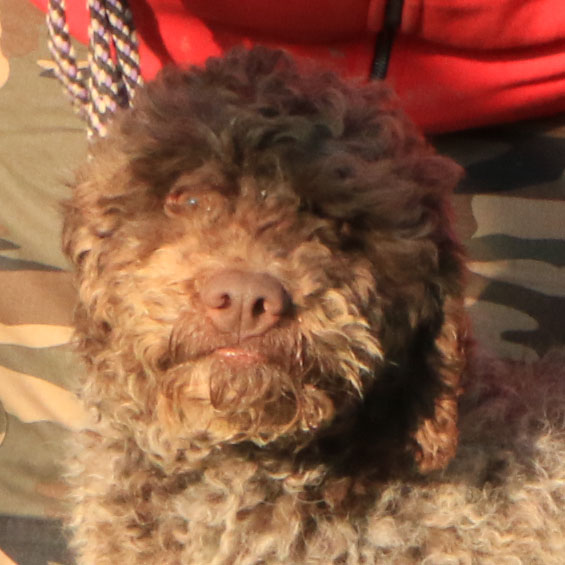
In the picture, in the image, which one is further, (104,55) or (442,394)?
(104,55)

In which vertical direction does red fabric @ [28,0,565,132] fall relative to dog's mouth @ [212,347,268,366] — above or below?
above

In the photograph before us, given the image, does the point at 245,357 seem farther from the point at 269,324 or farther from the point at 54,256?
the point at 54,256

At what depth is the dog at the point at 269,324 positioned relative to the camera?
177cm

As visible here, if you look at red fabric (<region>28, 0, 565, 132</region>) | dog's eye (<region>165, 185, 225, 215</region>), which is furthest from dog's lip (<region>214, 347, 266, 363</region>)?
red fabric (<region>28, 0, 565, 132</region>)

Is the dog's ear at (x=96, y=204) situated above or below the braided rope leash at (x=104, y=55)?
below

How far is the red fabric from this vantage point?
2.72m

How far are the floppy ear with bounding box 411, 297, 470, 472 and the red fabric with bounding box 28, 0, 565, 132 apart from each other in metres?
0.95

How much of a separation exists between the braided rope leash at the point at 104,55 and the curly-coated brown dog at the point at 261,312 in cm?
46

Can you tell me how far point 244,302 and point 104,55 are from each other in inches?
44.2

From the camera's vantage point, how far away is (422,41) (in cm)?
286

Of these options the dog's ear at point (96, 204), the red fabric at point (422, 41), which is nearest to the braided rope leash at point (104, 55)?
the red fabric at point (422, 41)

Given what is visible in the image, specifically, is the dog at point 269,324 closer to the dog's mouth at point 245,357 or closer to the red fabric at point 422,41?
the dog's mouth at point 245,357

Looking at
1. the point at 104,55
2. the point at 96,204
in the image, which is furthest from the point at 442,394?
the point at 104,55

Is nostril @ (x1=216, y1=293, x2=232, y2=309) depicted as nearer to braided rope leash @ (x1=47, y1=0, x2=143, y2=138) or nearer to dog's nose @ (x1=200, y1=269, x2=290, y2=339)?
dog's nose @ (x1=200, y1=269, x2=290, y2=339)
